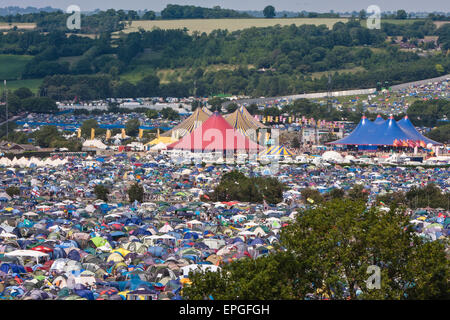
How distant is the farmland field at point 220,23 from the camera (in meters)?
170

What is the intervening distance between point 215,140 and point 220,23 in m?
124

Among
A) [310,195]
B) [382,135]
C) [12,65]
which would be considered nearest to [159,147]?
[382,135]

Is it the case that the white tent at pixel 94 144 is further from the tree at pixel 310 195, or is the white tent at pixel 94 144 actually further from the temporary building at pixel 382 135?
the tree at pixel 310 195

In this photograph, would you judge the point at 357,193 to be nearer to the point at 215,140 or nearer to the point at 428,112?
the point at 215,140

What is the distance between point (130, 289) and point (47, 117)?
72.9 m

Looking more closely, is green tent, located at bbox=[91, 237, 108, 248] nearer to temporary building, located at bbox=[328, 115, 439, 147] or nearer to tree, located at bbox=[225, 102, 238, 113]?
temporary building, located at bbox=[328, 115, 439, 147]

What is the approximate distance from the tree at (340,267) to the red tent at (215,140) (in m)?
38.5

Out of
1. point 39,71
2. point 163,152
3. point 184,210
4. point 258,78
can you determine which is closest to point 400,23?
point 258,78

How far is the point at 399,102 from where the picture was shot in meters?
90.9

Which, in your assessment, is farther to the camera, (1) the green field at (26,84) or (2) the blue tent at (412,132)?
(1) the green field at (26,84)

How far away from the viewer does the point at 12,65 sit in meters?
130

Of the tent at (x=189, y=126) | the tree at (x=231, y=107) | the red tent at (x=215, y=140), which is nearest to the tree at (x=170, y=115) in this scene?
the tree at (x=231, y=107)

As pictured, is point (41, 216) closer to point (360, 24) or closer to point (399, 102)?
point (399, 102)

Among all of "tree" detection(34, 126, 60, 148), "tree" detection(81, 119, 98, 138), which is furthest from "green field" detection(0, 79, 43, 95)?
"tree" detection(34, 126, 60, 148)
